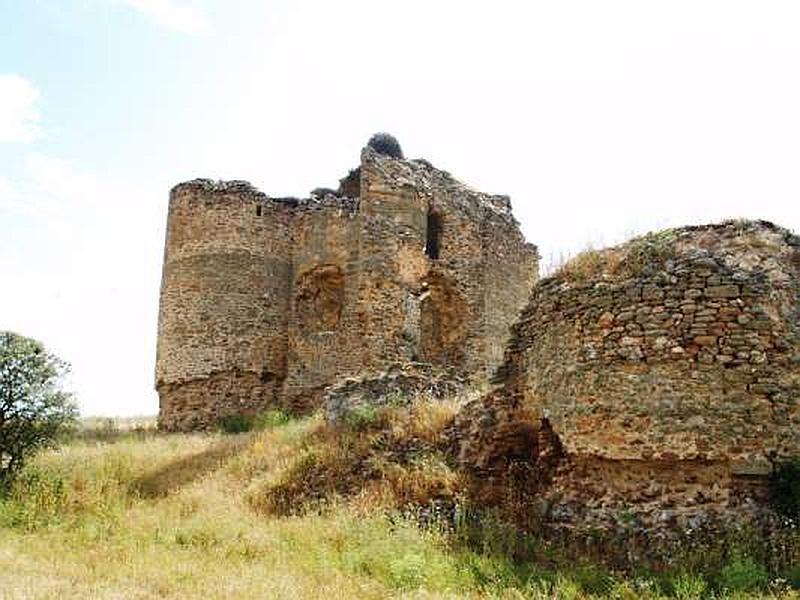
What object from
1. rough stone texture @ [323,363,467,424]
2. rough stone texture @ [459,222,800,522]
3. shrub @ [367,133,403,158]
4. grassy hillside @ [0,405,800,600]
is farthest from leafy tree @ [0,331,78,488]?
shrub @ [367,133,403,158]

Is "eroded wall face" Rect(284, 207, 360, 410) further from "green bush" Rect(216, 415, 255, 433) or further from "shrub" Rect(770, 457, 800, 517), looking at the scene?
"shrub" Rect(770, 457, 800, 517)

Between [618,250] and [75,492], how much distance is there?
27.8ft

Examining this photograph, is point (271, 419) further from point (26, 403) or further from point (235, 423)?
point (26, 403)

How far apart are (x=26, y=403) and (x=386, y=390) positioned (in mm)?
5740

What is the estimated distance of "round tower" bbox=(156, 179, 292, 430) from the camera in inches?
736

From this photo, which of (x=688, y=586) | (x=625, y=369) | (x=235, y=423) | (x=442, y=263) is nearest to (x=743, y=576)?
(x=688, y=586)

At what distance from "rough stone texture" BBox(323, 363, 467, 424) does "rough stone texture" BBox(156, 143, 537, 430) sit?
13.7ft

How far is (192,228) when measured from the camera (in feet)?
63.6

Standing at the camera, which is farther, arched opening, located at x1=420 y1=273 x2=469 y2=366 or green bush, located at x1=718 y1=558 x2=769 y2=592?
arched opening, located at x1=420 y1=273 x2=469 y2=366

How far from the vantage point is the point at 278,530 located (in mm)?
9508

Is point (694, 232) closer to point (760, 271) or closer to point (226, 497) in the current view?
point (760, 271)

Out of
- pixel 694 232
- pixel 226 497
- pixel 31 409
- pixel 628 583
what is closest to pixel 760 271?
pixel 694 232

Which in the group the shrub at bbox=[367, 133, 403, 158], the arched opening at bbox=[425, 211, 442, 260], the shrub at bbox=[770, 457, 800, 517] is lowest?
the shrub at bbox=[770, 457, 800, 517]

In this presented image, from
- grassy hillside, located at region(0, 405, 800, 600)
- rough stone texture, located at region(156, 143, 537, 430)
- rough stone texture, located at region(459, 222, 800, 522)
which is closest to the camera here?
grassy hillside, located at region(0, 405, 800, 600)
